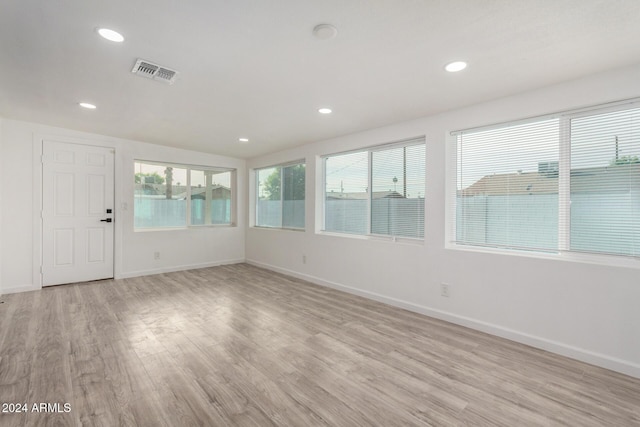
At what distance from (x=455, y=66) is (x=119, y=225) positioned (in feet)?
17.7

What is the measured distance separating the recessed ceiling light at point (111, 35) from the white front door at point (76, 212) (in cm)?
358

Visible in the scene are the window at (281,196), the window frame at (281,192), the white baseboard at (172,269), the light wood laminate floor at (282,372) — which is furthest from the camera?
the window at (281,196)

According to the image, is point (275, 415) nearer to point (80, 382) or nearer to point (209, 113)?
point (80, 382)

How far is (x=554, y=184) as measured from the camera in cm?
271

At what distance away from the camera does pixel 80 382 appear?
2084 mm

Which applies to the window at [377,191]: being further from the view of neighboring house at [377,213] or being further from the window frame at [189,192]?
the window frame at [189,192]

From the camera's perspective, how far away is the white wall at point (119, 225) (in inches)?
161

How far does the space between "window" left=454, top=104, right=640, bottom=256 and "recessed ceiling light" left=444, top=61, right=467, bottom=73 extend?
3.39ft

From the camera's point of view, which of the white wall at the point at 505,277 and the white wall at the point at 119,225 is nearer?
the white wall at the point at 505,277

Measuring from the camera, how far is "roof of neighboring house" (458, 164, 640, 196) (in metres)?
2.37

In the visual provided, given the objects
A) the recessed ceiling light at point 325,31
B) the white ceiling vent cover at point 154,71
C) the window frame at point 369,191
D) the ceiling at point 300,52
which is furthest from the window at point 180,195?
the recessed ceiling light at point 325,31

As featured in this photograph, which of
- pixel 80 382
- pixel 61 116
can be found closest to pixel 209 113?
pixel 61 116

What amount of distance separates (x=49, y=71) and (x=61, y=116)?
1.71 m

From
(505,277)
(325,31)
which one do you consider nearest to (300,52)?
(325,31)
